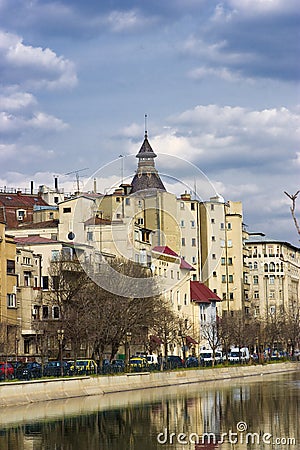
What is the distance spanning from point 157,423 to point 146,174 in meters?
60.2

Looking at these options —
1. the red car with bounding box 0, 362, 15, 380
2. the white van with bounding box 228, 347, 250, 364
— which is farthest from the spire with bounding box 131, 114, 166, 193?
the red car with bounding box 0, 362, 15, 380

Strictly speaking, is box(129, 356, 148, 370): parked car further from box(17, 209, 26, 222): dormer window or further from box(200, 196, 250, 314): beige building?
box(200, 196, 250, 314): beige building

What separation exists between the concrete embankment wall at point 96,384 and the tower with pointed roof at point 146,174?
60.4 feet

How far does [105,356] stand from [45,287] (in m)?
9.47

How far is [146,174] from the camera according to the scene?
106312mm

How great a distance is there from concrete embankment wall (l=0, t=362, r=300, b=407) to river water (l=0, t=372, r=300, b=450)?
0.93 m

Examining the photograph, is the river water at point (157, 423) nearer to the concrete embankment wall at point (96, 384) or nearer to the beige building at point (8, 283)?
the concrete embankment wall at point (96, 384)

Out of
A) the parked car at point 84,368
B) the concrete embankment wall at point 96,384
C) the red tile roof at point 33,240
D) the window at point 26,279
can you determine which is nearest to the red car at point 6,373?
the concrete embankment wall at point 96,384

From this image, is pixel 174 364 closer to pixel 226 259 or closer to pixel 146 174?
pixel 146 174

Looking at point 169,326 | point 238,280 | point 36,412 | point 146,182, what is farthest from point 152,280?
point 238,280

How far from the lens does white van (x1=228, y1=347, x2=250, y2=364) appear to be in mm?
116800

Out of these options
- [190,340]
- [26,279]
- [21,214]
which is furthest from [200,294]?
[26,279]

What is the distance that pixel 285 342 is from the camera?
15112cm

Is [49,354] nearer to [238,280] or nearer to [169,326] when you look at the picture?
[169,326]
